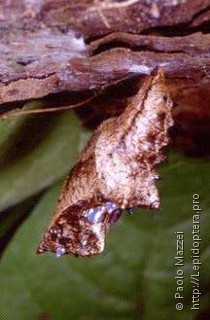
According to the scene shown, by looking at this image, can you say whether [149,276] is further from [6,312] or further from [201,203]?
[6,312]

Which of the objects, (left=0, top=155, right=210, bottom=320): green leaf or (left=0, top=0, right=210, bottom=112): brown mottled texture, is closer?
(left=0, top=0, right=210, bottom=112): brown mottled texture

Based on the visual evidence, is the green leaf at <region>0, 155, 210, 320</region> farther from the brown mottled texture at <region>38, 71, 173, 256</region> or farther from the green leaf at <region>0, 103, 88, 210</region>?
the brown mottled texture at <region>38, 71, 173, 256</region>

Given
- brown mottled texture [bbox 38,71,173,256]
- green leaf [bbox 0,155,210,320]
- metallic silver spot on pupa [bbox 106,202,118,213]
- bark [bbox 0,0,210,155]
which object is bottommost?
green leaf [bbox 0,155,210,320]

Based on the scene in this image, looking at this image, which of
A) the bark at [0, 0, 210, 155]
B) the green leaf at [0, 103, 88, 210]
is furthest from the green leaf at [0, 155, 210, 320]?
the bark at [0, 0, 210, 155]

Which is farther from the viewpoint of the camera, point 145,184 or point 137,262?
point 137,262

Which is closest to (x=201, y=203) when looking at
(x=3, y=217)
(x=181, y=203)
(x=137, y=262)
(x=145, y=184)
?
(x=181, y=203)
